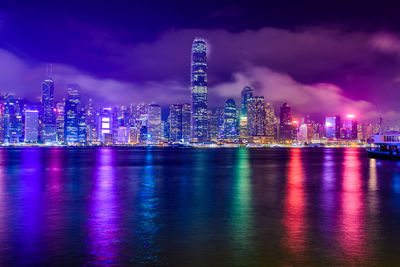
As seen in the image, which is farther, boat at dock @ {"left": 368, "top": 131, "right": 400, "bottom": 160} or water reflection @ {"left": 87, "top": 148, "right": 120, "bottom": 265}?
boat at dock @ {"left": 368, "top": 131, "right": 400, "bottom": 160}

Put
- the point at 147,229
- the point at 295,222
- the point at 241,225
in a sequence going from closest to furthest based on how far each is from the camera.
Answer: the point at 147,229, the point at 241,225, the point at 295,222

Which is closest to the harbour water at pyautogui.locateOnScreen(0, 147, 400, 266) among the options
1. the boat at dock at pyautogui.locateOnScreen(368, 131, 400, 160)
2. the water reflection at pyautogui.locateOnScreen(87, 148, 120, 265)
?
the water reflection at pyautogui.locateOnScreen(87, 148, 120, 265)

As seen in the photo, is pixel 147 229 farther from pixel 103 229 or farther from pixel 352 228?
pixel 352 228

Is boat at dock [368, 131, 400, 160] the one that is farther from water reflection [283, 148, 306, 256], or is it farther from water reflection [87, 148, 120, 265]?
water reflection [87, 148, 120, 265]

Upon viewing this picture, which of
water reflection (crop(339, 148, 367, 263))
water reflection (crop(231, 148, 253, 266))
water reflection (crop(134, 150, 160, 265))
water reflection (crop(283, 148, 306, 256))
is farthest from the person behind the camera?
water reflection (crop(283, 148, 306, 256))

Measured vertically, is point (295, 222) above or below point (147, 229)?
below

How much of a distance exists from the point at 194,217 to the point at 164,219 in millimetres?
2060

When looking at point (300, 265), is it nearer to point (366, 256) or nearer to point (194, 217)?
point (366, 256)

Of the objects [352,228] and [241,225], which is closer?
[352,228]

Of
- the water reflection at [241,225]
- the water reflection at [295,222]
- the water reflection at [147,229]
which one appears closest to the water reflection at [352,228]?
the water reflection at [295,222]

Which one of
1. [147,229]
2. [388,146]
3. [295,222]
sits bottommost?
[295,222]

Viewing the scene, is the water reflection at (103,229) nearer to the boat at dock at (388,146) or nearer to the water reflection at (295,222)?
the water reflection at (295,222)

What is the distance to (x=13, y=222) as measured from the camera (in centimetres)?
2361

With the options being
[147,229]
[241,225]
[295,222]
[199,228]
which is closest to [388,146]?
[295,222]
